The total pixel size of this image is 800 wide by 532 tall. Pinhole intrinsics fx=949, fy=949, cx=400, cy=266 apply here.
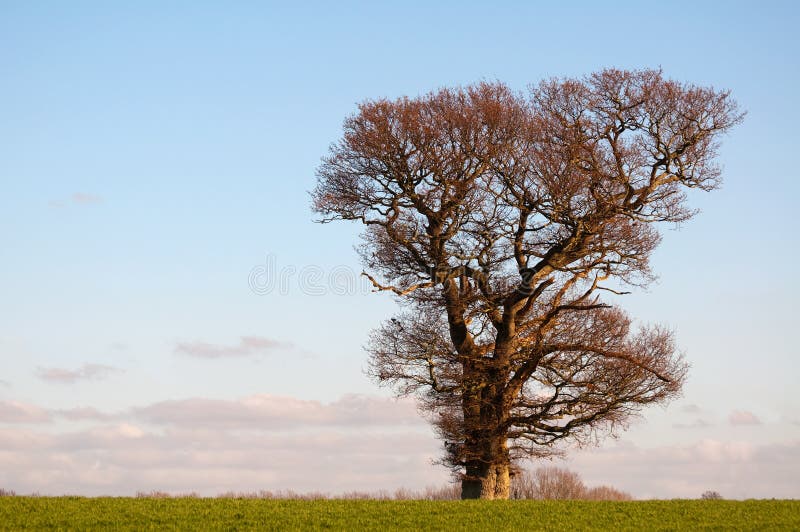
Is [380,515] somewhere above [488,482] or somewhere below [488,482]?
below

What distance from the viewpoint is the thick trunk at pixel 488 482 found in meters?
29.4

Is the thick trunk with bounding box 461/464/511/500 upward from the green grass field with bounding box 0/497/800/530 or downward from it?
upward

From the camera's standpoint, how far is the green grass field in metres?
20.6

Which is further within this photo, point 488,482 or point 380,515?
point 488,482

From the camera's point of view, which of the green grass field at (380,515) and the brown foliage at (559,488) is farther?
the brown foliage at (559,488)

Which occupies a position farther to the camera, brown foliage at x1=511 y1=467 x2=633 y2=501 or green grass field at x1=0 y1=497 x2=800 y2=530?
brown foliage at x1=511 y1=467 x2=633 y2=501

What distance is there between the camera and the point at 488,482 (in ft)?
96.5

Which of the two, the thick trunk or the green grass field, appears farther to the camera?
the thick trunk

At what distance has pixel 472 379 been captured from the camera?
29.1 m

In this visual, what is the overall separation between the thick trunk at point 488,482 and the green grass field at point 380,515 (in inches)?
186

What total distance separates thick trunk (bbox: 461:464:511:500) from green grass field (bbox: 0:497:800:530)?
4736 mm

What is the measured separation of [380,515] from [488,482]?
8206 mm

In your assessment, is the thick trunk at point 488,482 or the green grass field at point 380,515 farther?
the thick trunk at point 488,482

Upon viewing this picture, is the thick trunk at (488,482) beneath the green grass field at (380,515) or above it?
above
